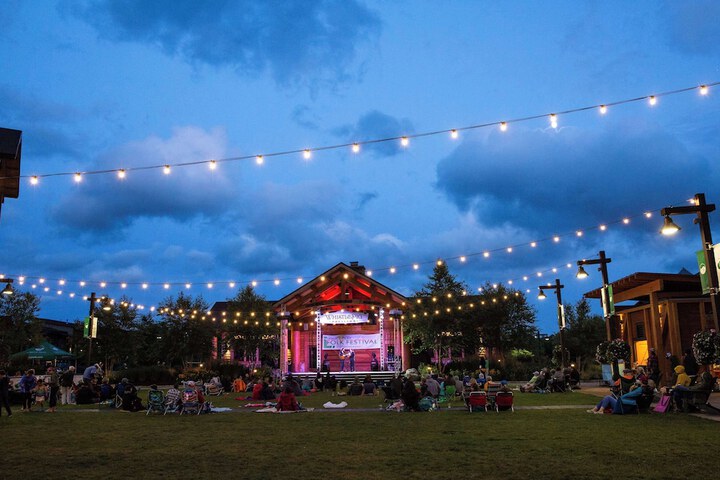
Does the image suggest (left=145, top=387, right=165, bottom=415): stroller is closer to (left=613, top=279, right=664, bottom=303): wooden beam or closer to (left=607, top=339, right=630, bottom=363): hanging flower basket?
(left=607, top=339, right=630, bottom=363): hanging flower basket

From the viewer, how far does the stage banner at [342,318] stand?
34.2 meters

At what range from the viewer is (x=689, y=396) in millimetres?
12672

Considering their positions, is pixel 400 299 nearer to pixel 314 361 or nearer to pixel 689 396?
pixel 314 361

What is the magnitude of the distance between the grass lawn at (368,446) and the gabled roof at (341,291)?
20.6m

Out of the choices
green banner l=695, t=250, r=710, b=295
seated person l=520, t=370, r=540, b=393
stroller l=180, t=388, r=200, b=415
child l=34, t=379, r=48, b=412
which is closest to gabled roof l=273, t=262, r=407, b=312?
seated person l=520, t=370, r=540, b=393

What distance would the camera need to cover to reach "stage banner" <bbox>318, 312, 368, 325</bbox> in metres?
34.2

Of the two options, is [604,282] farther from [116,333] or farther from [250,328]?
[116,333]

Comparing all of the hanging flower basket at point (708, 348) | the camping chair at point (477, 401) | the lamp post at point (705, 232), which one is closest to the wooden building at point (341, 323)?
the camping chair at point (477, 401)

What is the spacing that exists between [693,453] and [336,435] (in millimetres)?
5569

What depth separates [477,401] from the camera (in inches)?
574

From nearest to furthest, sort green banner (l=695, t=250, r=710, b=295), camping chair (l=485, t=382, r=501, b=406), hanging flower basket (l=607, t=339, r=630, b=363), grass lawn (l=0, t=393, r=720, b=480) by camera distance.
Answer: grass lawn (l=0, t=393, r=720, b=480) → green banner (l=695, t=250, r=710, b=295) → camping chair (l=485, t=382, r=501, b=406) → hanging flower basket (l=607, t=339, r=630, b=363)

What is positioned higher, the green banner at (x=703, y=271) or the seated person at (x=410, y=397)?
the green banner at (x=703, y=271)

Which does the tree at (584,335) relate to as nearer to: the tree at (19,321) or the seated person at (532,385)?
the seated person at (532,385)

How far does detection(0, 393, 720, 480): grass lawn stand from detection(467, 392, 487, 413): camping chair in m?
0.74
